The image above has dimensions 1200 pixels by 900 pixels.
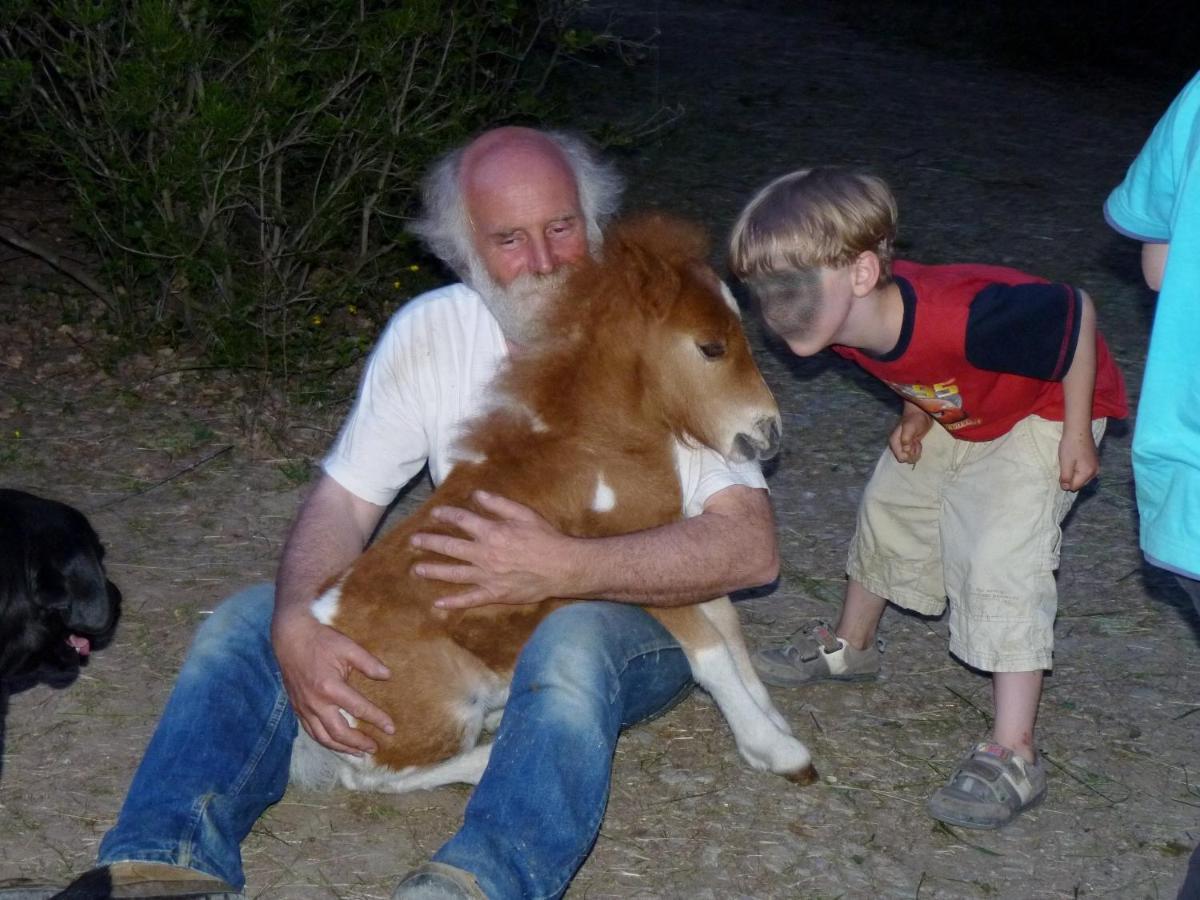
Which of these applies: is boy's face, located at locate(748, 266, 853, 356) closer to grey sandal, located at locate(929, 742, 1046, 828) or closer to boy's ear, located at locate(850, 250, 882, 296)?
boy's ear, located at locate(850, 250, 882, 296)

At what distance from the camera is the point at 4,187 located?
7781 millimetres

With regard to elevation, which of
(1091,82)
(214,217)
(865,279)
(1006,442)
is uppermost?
(865,279)

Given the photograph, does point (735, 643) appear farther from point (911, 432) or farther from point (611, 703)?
point (911, 432)

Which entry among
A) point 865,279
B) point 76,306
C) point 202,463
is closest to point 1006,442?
point 865,279

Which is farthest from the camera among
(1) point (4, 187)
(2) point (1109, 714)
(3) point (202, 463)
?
(1) point (4, 187)

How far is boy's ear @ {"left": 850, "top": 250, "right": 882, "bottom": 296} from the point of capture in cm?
323

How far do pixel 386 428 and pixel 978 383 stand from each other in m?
1.43

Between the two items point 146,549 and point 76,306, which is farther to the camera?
point 76,306

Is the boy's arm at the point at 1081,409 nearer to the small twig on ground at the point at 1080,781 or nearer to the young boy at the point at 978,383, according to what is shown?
the young boy at the point at 978,383

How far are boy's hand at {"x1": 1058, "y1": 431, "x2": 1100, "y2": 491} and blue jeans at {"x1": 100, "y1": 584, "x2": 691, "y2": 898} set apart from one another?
1042mm

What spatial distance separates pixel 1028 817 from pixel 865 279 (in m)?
1.37

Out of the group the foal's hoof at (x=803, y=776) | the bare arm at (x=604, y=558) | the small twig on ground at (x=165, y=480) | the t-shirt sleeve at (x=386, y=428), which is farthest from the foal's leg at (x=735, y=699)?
the small twig on ground at (x=165, y=480)

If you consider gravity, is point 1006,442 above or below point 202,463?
above

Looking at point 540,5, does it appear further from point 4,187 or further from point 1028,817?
point 1028,817
